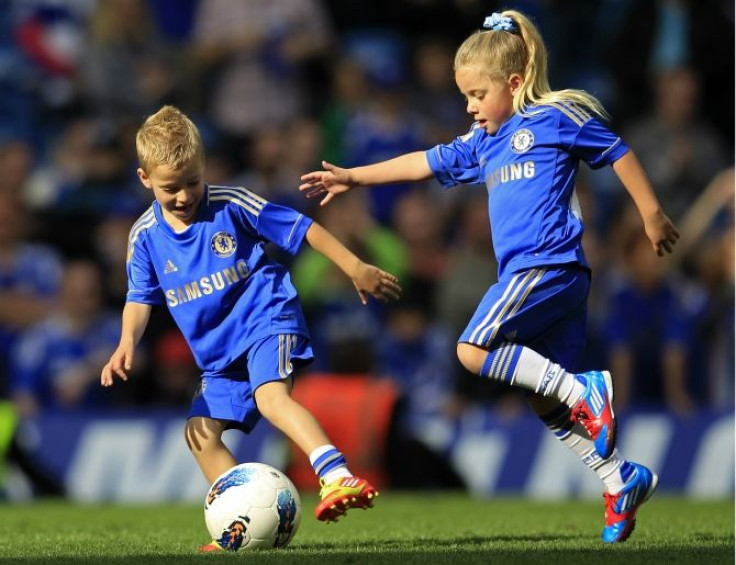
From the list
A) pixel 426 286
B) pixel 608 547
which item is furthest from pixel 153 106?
pixel 608 547

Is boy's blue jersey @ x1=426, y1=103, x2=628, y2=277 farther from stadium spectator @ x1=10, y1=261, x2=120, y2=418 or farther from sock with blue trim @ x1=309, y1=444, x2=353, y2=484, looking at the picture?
stadium spectator @ x1=10, y1=261, x2=120, y2=418

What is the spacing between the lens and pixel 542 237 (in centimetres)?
628

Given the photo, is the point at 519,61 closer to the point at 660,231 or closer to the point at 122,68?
the point at 660,231

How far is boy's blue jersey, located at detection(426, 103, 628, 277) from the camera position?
20.7 feet

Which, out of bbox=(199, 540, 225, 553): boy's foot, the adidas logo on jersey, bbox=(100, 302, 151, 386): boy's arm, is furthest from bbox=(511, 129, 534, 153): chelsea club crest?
bbox=(199, 540, 225, 553): boy's foot

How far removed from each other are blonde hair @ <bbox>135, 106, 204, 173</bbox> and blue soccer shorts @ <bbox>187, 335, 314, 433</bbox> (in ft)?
2.95

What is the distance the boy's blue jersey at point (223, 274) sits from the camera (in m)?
6.55

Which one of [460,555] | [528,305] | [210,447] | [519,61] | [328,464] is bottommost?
[460,555]

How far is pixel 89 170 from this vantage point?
45.2 feet

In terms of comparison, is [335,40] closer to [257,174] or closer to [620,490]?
[257,174]

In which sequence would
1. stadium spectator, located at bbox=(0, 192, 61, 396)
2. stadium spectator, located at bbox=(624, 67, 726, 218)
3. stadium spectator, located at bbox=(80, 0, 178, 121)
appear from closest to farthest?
stadium spectator, located at bbox=(0, 192, 61, 396)
stadium spectator, located at bbox=(624, 67, 726, 218)
stadium spectator, located at bbox=(80, 0, 178, 121)

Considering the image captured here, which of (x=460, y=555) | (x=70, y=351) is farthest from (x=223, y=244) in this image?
(x=70, y=351)

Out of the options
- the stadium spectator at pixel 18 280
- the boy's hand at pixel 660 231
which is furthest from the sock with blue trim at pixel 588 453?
the stadium spectator at pixel 18 280

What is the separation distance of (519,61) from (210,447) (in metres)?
2.24
